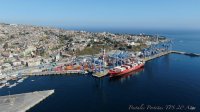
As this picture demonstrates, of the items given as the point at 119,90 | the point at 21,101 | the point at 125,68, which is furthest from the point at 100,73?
the point at 21,101

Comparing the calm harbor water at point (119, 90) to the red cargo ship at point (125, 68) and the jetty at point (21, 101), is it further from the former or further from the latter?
the red cargo ship at point (125, 68)

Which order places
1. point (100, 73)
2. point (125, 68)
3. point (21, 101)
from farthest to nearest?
1. point (125, 68)
2. point (100, 73)
3. point (21, 101)

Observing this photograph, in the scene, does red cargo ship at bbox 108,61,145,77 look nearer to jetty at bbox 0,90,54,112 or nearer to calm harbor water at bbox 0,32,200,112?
calm harbor water at bbox 0,32,200,112

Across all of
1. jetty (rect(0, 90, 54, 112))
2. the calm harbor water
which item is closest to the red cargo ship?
the calm harbor water

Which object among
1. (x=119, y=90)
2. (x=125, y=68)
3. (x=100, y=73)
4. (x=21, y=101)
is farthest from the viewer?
(x=125, y=68)

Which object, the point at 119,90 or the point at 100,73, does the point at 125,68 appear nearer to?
the point at 100,73

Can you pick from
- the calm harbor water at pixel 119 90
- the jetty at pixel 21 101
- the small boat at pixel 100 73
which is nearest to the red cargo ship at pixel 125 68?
the small boat at pixel 100 73

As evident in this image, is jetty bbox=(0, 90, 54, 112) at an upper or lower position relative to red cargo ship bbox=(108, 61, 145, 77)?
lower
